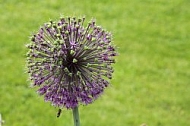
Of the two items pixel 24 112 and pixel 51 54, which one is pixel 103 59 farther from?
pixel 24 112

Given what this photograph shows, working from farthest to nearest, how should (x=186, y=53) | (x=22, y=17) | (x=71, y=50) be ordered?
(x=22, y=17)
(x=186, y=53)
(x=71, y=50)

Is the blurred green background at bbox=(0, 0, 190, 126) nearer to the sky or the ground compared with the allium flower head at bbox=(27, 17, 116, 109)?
nearer to the sky

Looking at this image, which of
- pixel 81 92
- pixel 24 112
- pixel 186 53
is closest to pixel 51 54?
pixel 81 92

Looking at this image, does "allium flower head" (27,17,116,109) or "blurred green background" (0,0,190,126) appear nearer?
"allium flower head" (27,17,116,109)

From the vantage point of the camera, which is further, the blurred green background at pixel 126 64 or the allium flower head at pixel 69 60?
the blurred green background at pixel 126 64
